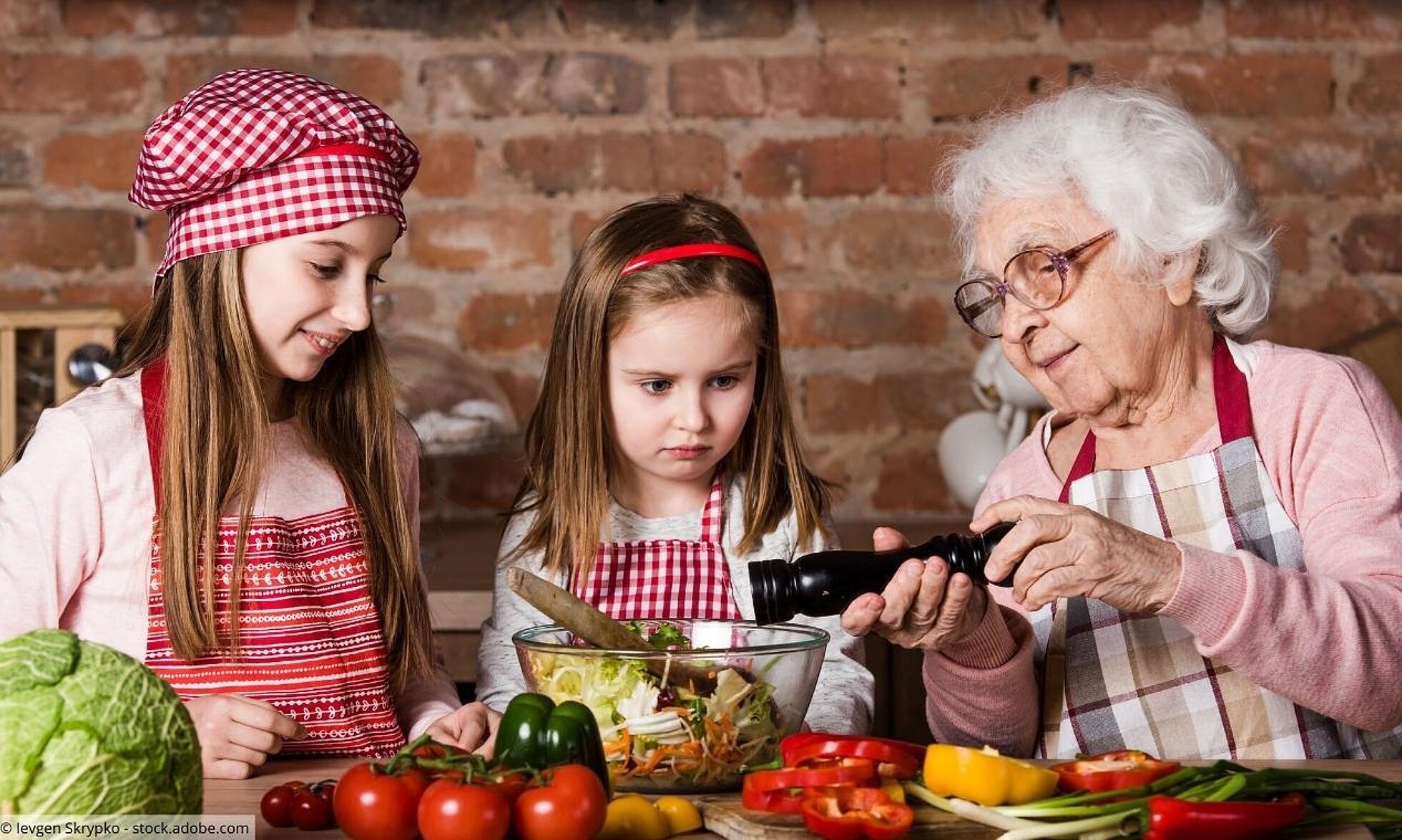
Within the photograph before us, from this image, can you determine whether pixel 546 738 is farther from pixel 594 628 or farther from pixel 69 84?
pixel 69 84

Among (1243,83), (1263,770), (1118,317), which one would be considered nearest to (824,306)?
(1243,83)

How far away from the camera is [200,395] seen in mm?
1521

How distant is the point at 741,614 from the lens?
180 centimetres

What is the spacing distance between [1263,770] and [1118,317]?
1.91 ft

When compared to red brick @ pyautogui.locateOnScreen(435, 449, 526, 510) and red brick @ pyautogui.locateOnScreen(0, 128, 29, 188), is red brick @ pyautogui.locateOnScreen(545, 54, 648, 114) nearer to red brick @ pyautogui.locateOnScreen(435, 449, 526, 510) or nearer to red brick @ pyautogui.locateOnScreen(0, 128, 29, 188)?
red brick @ pyautogui.locateOnScreen(435, 449, 526, 510)

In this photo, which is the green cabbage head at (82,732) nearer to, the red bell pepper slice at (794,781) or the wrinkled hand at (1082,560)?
the red bell pepper slice at (794,781)

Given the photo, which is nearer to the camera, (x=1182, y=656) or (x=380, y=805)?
(x=380, y=805)

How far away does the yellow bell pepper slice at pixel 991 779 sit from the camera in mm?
1106

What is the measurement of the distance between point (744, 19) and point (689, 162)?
26 cm

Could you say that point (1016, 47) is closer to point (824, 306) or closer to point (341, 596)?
point (824, 306)

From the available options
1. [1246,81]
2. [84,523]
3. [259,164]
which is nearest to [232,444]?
[84,523]

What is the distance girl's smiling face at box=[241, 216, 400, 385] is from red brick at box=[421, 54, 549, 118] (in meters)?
1.07

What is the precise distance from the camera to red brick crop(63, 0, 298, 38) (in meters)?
2.55

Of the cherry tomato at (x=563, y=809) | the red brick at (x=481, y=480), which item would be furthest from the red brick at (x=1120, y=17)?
the cherry tomato at (x=563, y=809)
